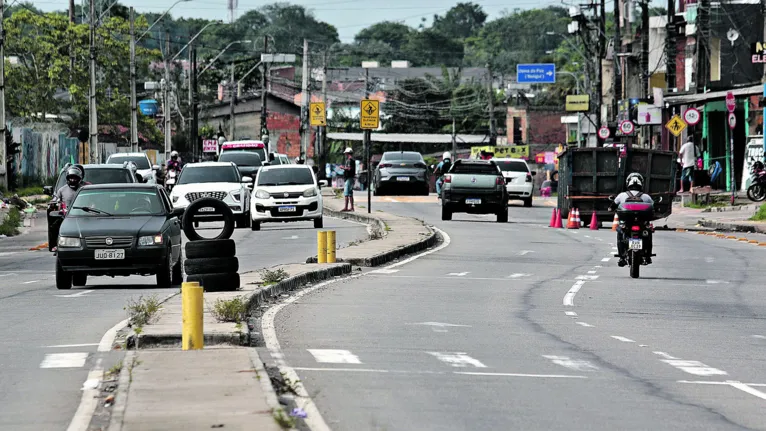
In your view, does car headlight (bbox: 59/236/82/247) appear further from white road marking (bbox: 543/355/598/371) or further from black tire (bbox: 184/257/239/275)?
white road marking (bbox: 543/355/598/371)

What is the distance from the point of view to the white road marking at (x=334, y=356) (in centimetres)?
1266

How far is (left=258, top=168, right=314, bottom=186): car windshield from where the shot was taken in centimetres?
3969

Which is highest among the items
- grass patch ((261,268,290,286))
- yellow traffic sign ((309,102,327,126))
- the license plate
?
yellow traffic sign ((309,102,327,126))

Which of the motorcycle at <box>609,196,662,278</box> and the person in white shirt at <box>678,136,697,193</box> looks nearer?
the motorcycle at <box>609,196,662,278</box>

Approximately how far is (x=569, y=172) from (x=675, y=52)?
32.5 meters

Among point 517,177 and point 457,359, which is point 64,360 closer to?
point 457,359

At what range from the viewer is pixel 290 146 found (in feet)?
405

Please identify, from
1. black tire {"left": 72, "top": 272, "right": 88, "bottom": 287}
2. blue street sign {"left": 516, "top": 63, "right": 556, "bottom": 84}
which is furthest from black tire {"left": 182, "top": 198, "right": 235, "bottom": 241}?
blue street sign {"left": 516, "top": 63, "right": 556, "bottom": 84}

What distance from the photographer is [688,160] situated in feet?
174

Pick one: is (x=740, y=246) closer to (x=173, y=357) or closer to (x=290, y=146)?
(x=173, y=357)

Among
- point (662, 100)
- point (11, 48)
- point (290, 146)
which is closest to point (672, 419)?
point (662, 100)

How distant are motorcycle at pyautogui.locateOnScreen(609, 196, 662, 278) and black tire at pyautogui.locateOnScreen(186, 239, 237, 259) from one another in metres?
8.44

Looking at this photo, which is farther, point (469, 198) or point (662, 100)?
point (662, 100)

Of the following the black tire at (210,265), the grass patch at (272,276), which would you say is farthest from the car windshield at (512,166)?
the black tire at (210,265)
